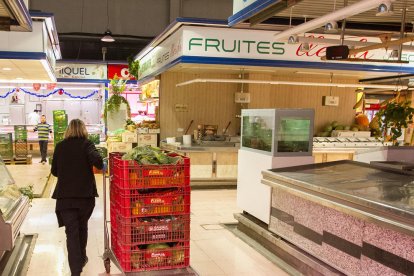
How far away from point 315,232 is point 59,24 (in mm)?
13129

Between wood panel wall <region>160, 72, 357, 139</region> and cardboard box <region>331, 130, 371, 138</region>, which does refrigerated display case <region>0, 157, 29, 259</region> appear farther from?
cardboard box <region>331, 130, 371, 138</region>

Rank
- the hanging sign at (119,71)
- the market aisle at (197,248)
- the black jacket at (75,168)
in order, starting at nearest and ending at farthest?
1. the black jacket at (75,168)
2. the market aisle at (197,248)
3. the hanging sign at (119,71)

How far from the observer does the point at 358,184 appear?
3646 mm

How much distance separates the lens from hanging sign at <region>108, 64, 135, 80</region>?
1530cm

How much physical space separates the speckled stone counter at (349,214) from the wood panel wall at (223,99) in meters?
5.61

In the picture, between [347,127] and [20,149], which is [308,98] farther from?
[20,149]

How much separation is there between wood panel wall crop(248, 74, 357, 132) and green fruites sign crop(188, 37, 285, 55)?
6.43ft

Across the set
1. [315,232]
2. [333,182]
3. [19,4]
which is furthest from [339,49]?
[19,4]

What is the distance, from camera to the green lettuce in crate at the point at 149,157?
12.5 ft

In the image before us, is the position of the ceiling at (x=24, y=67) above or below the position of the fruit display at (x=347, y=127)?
above

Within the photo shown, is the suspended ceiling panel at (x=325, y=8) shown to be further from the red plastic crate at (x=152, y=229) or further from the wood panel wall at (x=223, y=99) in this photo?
the wood panel wall at (x=223, y=99)

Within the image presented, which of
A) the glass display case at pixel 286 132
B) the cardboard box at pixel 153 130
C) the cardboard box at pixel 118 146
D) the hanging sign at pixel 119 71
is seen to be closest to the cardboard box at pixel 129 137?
the cardboard box at pixel 118 146

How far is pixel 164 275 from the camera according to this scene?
380 centimetres

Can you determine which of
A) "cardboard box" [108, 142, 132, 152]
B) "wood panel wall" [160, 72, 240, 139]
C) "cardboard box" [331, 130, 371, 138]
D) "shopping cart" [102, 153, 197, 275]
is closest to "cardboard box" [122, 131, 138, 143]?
"cardboard box" [108, 142, 132, 152]
